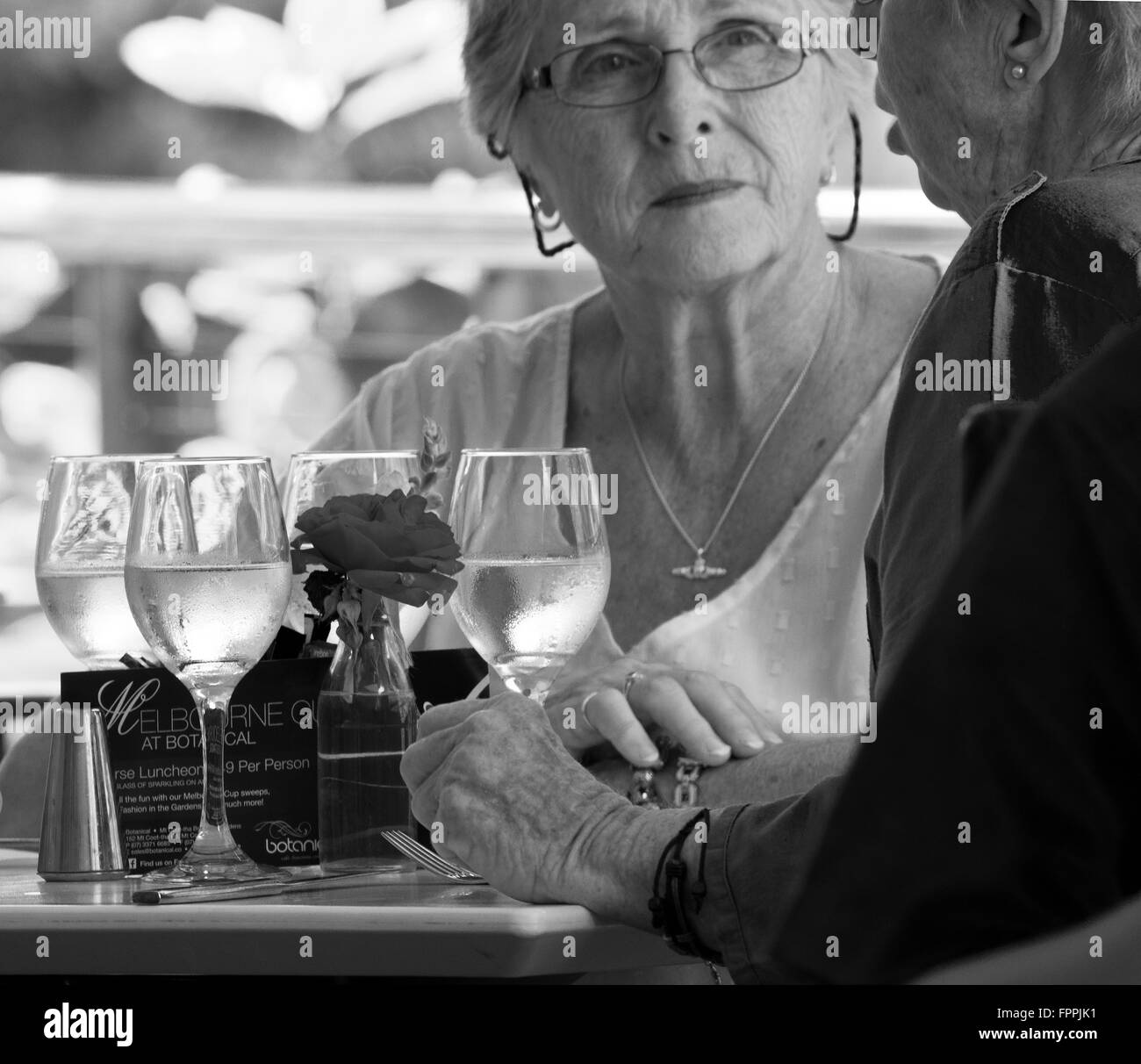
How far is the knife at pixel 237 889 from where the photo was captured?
88 cm

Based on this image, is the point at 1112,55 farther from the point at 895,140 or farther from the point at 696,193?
the point at 696,193

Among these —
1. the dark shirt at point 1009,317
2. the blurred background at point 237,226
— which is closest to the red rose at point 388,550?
the dark shirt at point 1009,317

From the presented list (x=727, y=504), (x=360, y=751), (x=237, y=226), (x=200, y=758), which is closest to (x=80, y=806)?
(x=200, y=758)

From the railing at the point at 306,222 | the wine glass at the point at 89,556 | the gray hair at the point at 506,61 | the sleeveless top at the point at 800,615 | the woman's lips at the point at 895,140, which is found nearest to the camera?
the wine glass at the point at 89,556

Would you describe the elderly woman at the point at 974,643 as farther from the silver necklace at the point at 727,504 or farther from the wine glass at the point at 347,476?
the silver necklace at the point at 727,504

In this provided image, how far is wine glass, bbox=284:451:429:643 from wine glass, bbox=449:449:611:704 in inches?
3.2

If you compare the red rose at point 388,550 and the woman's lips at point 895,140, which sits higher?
the woman's lips at point 895,140

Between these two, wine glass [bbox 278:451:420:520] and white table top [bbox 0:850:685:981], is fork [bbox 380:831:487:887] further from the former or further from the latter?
wine glass [bbox 278:451:420:520]

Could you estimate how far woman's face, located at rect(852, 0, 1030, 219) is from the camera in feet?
3.25

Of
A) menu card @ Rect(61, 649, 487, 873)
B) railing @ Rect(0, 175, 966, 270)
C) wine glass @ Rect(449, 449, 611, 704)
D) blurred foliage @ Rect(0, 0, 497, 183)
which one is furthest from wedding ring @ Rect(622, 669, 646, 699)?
blurred foliage @ Rect(0, 0, 497, 183)

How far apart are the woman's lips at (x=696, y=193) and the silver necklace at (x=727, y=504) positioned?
0.24 metres

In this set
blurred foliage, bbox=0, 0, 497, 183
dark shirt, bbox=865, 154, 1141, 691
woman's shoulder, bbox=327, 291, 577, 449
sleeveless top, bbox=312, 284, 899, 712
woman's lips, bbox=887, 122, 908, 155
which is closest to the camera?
dark shirt, bbox=865, 154, 1141, 691
